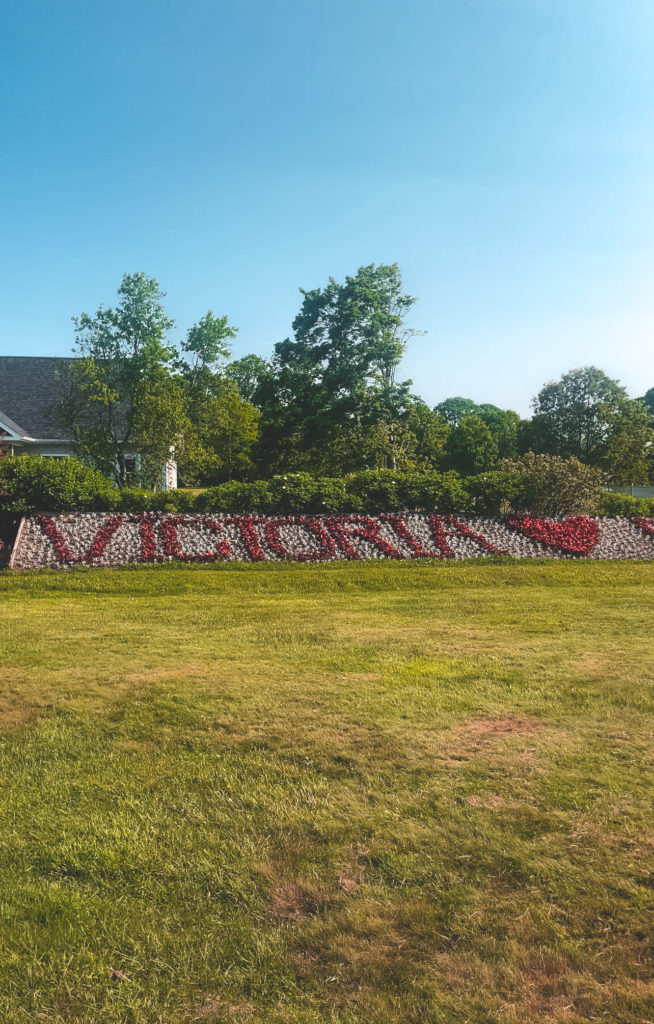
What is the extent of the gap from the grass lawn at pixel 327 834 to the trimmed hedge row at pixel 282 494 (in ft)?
25.9

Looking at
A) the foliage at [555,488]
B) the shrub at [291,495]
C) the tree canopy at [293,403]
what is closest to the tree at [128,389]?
the tree canopy at [293,403]

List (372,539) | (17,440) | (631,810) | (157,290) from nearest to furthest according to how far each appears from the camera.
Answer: (631,810), (372,539), (157,290), (17,440)

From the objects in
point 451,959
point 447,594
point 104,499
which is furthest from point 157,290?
point 451,959

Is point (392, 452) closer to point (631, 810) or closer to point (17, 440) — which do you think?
point (17, 440)

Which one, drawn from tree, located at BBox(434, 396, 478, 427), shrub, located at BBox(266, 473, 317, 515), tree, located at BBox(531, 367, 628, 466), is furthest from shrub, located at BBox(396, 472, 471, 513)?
tree, located at BBox(434, 396, 478, 427)

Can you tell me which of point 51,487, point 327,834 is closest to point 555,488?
point 51,487

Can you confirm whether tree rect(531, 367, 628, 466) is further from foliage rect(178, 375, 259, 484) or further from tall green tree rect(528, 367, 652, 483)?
foliage rect(178, 375, 259, 484)

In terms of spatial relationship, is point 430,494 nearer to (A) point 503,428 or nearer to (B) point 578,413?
(B) point 578,413

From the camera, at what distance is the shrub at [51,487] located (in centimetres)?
1349

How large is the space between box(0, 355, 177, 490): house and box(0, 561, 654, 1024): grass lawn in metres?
17.6

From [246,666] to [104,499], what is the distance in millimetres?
9541

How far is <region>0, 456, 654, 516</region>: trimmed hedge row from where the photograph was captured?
45.0ft

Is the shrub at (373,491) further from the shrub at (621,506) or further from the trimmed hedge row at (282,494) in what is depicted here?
the shrub at (621,506)

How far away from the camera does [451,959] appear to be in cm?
226
